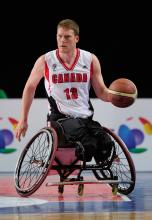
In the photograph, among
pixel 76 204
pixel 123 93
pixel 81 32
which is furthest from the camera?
pixel 81 32

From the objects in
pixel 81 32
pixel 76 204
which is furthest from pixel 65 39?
pixel 81 32

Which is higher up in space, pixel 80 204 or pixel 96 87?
pixel 96 87

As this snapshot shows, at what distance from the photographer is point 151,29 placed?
14922 millimetres

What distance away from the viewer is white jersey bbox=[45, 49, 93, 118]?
5.95 m

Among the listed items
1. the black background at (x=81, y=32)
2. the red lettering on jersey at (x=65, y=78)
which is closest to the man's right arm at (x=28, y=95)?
the red lettering on jersey at (x=65, y=78)

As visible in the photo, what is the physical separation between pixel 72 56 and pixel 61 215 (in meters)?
1.97

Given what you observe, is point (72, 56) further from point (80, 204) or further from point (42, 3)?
point (42, 3)

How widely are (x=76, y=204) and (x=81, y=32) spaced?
963cm

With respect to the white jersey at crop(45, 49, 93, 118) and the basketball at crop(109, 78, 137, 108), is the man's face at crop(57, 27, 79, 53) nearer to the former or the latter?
the white jersey at crop(45, 49, 93, 118)

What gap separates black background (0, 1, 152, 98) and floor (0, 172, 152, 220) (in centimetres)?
775

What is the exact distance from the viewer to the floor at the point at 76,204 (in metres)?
4.51

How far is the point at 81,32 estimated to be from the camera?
14523mm

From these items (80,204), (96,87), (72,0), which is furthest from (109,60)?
(80,204)

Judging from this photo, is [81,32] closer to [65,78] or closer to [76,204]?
[65,78]
